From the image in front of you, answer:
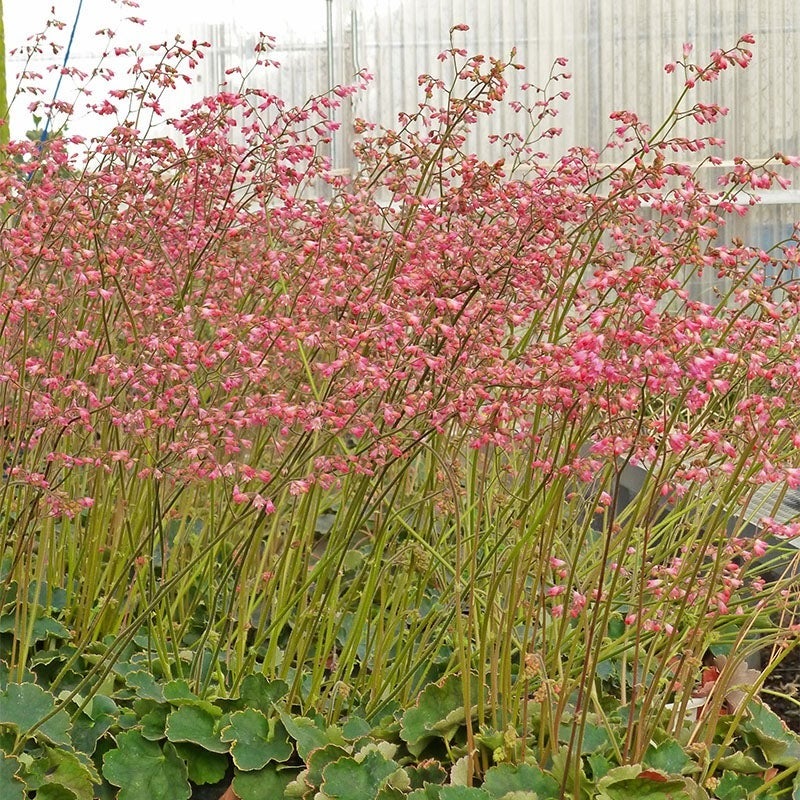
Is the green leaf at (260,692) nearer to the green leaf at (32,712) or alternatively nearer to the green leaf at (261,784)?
the green leaf at (261,784)

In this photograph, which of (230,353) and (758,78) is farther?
(758,78)

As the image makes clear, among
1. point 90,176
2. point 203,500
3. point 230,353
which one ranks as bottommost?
point 203,500

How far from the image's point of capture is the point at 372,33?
25.1 ft

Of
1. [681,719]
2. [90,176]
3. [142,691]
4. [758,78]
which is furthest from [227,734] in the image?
[758,78]

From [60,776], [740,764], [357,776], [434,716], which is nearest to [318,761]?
[357,776]

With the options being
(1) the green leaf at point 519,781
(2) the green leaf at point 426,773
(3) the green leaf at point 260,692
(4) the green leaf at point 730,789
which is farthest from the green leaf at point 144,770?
(4) the green leaf at point 730,789

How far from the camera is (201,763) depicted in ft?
5.16

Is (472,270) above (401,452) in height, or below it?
above

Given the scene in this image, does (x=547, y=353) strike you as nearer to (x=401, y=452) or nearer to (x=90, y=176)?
(x=401, y=452)

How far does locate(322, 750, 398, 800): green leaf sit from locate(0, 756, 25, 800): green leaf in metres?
0.35

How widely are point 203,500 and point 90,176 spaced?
117cm

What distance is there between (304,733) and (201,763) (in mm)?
147

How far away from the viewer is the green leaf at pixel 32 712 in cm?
150

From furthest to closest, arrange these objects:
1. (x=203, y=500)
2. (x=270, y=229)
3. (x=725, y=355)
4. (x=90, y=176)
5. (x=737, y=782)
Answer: (x=203, y=500), (x=270, y=229), (x=90, y=176), (x=737, y=782), (x=725, y=355)
